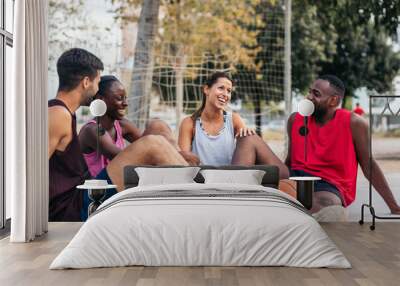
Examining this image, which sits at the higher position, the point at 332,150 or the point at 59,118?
the point at 59,118

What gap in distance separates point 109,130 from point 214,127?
121 cm

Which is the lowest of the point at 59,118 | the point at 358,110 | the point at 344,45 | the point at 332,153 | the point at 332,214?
the point at 332,214

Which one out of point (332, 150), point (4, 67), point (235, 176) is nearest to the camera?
point (4, 67)

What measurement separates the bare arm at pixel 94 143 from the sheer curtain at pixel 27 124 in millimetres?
948

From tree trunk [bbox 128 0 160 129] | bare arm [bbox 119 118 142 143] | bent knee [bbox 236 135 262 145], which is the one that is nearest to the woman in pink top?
bare arm [bbox 119 118 142 143]

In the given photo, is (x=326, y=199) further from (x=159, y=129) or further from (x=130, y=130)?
(x=130, y=130)

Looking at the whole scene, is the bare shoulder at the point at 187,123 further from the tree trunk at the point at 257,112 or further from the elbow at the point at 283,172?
the elbow at the point at 283,172

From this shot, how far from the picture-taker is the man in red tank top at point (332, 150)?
7523 millimetres

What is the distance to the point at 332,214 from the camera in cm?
755

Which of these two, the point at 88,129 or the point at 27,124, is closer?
the point at 27,124

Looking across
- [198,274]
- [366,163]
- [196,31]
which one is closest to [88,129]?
[196,31]

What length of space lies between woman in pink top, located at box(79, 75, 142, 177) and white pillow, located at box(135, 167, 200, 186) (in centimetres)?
57

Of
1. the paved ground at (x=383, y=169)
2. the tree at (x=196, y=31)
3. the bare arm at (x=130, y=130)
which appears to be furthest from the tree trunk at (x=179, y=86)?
the paved ground at (x=383, y=169)

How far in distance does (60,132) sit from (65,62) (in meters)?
0.82
